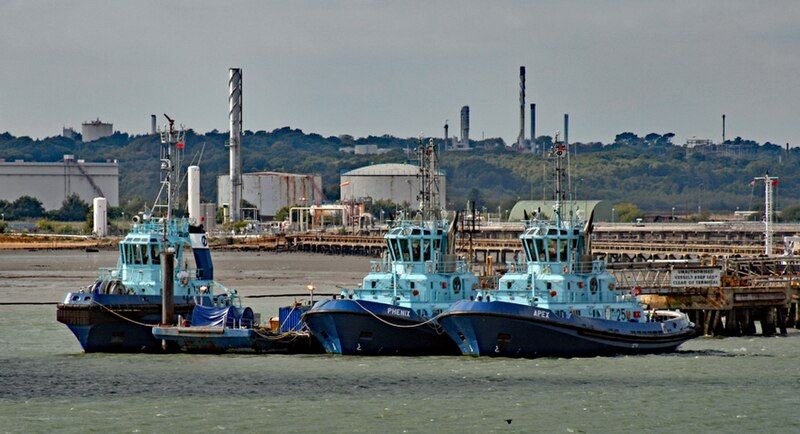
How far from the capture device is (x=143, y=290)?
68.9m

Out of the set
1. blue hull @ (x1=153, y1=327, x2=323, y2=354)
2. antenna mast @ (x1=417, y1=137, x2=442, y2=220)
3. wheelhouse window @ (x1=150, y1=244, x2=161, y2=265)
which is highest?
antenna mast @ (x1=417, y1=137, x2=442, y2=220)

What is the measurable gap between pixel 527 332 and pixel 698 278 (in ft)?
61.4

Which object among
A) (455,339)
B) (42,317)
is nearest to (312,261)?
(42,317)

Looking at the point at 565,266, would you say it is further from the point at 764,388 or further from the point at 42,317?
the point at 42,317

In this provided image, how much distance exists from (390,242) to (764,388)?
1774 cm

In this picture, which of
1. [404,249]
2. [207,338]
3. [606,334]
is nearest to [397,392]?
[207,338]

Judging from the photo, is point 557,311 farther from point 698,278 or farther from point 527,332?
point 698,278

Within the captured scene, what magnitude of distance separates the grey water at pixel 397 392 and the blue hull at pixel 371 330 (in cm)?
91

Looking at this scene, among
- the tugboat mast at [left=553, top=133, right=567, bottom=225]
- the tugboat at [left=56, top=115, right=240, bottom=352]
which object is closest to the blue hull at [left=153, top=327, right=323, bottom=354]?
the tugboat at [left=56, top=115, right=240, bottom=352]

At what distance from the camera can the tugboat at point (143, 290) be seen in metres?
67.1

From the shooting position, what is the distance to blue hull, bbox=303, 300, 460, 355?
64.8m

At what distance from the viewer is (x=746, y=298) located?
79.6m

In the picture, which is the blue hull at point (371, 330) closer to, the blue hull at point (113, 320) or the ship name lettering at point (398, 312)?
the ship name lettering at point (398, 312)

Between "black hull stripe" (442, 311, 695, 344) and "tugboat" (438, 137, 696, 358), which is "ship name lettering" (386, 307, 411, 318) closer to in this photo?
"tugboat" (438, 137, 696, 358)
